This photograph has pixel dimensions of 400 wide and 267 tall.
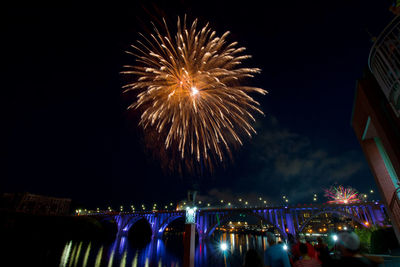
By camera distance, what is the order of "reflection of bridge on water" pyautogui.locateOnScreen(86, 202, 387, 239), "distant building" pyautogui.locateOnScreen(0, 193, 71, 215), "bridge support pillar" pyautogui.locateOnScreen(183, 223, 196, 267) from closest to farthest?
"bridge support pillar" pyautogui.locateOnScreen(183, 223, 196, 267), "reflection of bridge on water" pyautogui.locateOnScreen(86, 202, 387, 239), "distant building" pyautogui.locateOnScreen(0, 193, 71, 215)

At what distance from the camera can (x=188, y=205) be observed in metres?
13.7

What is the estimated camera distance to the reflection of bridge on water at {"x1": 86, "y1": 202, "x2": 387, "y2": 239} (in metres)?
48.8

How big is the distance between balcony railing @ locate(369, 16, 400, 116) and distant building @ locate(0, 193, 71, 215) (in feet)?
353

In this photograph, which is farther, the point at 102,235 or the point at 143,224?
the point at 143,224

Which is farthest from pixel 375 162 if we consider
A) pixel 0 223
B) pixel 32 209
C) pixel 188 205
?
pixel 32 209

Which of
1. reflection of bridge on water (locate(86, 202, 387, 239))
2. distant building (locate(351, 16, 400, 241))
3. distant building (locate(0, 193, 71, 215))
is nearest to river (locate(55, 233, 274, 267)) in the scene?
reflection of bridge on water (locate(86, 202, 387, 239))

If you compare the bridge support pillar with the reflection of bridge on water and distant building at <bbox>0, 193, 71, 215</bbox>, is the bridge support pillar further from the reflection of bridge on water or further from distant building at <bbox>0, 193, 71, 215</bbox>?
distant building at <bbox>0, 193, 71, 215</bbox>

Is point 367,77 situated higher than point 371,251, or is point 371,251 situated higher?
point 367,77

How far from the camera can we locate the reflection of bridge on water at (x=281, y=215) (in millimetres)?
48812

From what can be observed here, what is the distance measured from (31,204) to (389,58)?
116061mm

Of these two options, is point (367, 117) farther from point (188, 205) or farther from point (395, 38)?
point (188, 205)

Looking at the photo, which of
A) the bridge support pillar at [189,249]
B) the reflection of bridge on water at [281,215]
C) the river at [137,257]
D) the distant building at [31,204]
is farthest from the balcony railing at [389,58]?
the distant building at [31,204]

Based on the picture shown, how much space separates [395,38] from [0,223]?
103172 mm

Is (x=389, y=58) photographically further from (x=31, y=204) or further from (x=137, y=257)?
(x=31, y=204)
